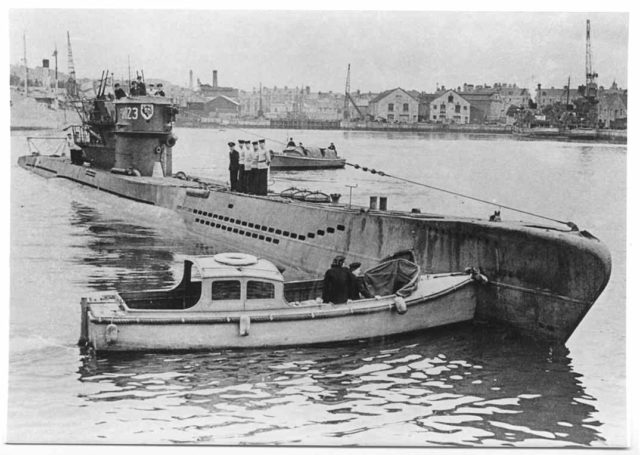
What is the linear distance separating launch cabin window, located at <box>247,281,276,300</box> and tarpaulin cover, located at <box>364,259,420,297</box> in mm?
1670

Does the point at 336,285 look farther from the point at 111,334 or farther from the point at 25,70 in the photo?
the point at 25,70

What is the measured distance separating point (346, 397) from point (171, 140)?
1078cm

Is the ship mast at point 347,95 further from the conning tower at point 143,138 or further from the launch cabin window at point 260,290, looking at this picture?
the conning tower at point 143,138

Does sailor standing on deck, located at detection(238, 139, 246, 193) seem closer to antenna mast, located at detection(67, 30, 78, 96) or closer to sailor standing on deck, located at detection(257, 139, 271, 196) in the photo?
sailor standing on deck, located at detection(257, 139, 271, 196)

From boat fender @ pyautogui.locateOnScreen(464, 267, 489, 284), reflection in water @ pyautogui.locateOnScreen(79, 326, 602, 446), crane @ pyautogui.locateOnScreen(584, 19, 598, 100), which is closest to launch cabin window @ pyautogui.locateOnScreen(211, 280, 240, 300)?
reflection in water @ pyautogui.locateOnScreen(79, 326, 602, 446)

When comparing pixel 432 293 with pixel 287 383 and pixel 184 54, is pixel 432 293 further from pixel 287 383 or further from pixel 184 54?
pixel 184 54

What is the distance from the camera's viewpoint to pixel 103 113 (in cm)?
1919

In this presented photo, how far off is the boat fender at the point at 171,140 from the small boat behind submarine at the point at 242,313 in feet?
27.5

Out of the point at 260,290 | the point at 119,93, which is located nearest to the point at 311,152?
the point at 119,93

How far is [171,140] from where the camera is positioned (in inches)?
688

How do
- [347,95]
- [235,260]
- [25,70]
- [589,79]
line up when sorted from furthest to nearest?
[347,95] < [25,70] < [589,79] < [235,260]

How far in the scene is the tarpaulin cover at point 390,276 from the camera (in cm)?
1012

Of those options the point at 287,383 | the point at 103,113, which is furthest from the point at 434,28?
the point at 103,113

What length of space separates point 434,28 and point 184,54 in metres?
3.37
